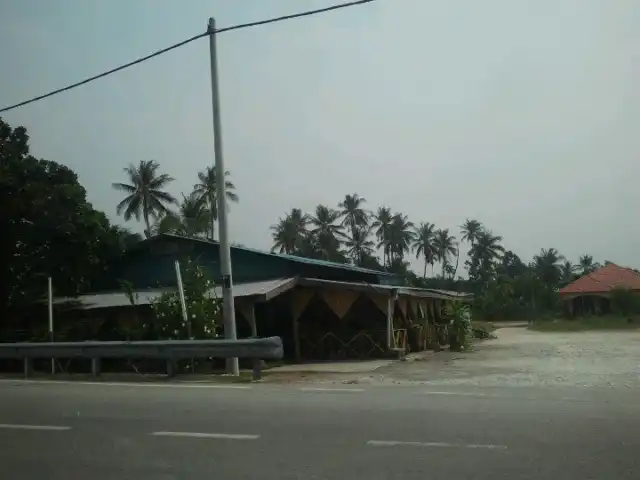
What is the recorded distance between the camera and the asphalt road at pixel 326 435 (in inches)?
246

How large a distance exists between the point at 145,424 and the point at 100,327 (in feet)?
45.9

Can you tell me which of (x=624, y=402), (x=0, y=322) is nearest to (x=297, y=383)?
(x=624, y=402)

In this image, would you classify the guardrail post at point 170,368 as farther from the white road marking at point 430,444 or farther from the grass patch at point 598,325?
the grass patch at point 598,325

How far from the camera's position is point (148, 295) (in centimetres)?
2300

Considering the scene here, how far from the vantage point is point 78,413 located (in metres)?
9.63

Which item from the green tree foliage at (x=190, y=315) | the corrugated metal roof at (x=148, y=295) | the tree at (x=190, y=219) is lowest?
the green tree foliage at (x=190, y=315)

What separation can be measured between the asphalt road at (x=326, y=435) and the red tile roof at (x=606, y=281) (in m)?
49.7

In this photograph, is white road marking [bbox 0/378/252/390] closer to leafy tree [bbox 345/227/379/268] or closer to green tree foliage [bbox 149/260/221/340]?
green tree foliage [bbox 149/260/221/340]

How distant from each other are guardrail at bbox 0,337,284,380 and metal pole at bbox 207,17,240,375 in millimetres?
1155

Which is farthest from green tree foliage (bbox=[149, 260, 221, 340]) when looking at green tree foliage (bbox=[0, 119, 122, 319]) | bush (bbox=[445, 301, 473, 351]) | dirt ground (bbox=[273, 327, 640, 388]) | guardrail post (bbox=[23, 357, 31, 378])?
bush (bbox=[445, 301, 473, 351])

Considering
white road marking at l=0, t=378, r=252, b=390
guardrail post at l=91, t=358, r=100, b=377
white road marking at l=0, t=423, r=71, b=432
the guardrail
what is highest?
the guardrail

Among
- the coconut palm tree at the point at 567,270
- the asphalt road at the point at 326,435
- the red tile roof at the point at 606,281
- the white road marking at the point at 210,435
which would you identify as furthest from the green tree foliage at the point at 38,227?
the coconut palm tree at the point at 567,270

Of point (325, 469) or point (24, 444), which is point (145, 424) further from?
point (325, 469)

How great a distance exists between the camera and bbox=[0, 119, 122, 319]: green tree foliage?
2152cm
